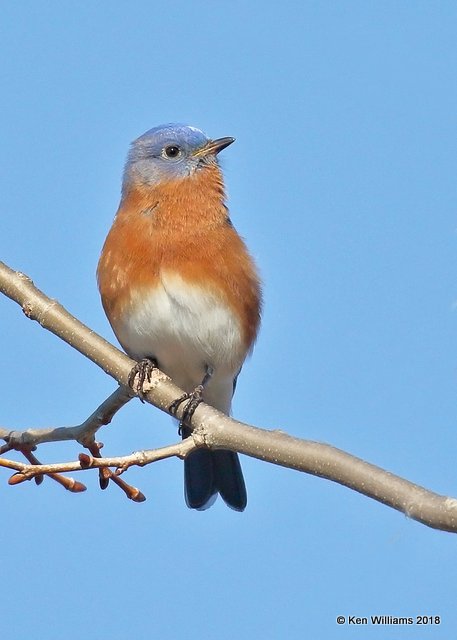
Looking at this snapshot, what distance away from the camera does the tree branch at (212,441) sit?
3.48 metres

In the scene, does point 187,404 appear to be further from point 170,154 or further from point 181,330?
point 170,154

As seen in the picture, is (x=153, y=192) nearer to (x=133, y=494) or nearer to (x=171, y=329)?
(x=171, y=329)

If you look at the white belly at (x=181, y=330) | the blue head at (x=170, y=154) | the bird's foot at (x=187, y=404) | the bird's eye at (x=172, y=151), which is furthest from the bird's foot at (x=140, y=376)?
the bird's eye at (x=172, y=151)

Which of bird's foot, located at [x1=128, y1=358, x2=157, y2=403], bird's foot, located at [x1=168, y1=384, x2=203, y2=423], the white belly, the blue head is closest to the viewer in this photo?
bird's foot, located at [x1=168, y1=384, x2=203, y2=423]

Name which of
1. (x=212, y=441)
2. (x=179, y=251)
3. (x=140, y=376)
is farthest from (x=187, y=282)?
(x=212, y=441)

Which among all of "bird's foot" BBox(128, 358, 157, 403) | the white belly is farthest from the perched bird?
"bird's foot" BBox(128, 358, 157, 403)

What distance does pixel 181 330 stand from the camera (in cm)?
702

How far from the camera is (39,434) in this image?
17.4ft

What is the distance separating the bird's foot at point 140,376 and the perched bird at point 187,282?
91 cm

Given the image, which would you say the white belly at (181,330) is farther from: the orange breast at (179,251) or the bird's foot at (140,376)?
the bird's foot at (140,376)

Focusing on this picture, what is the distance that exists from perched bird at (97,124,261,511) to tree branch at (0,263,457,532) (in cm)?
106

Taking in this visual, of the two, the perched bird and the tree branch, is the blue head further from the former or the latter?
the tree branch

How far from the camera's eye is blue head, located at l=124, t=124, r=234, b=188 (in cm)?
785

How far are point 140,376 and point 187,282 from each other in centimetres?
148
